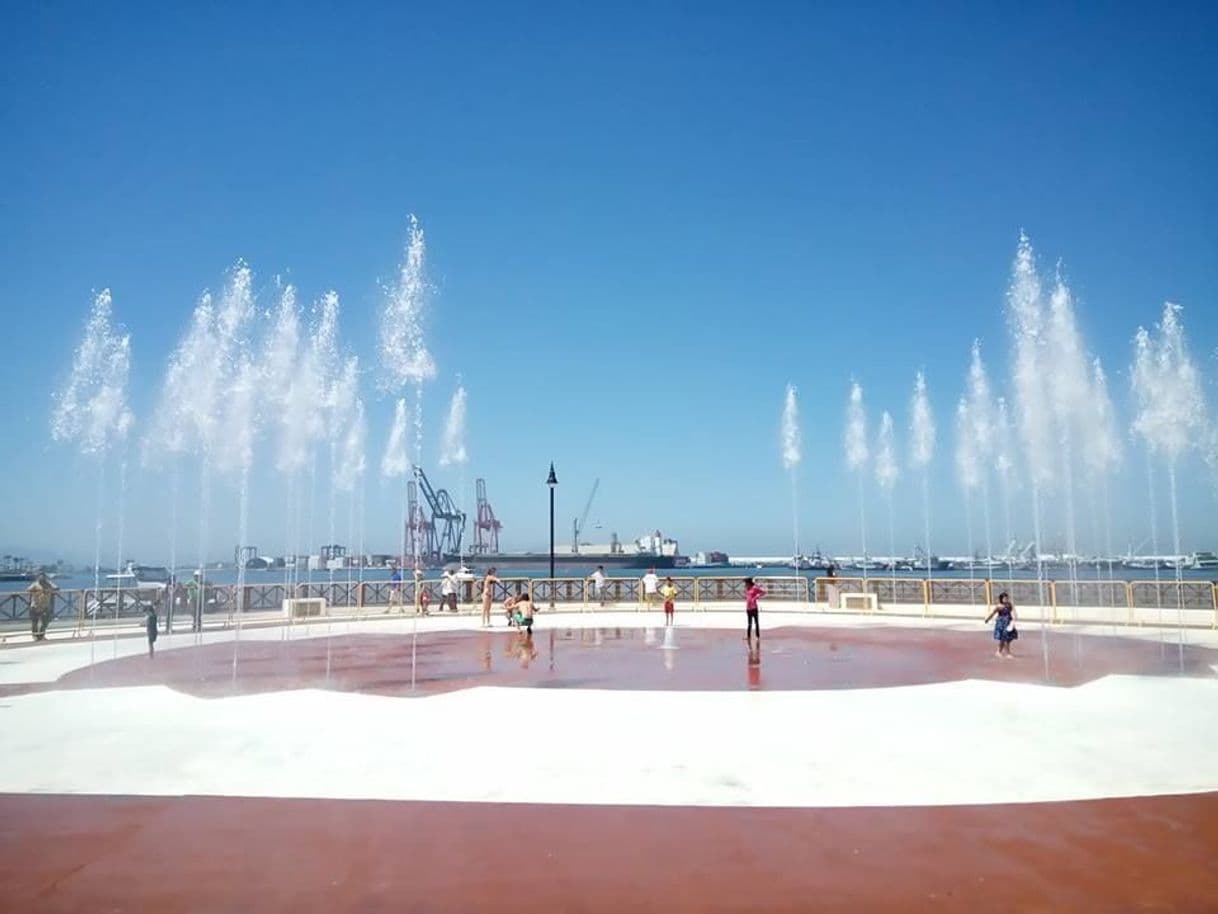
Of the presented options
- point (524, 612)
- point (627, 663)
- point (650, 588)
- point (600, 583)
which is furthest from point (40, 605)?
point (650, 588)

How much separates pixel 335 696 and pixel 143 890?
790 cm

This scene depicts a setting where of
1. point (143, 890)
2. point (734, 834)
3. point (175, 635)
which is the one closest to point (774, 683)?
point (734, 834)

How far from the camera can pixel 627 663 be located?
1827 centimetres

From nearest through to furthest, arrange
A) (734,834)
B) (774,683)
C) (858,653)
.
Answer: (734,834) < (774,683) < (858,653)

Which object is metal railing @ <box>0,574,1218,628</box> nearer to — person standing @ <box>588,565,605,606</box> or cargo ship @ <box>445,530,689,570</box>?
person standing @ <box>588,565,605,606</box>

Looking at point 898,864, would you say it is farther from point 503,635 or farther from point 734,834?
point 503,635

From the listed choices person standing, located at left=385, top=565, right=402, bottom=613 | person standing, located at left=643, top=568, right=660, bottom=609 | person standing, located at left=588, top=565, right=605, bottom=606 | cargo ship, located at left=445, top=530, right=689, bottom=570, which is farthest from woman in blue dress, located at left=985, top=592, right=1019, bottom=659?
cargo ship, located at left=445, top=530, right=689, bottom=570

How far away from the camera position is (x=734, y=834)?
7.10 metres

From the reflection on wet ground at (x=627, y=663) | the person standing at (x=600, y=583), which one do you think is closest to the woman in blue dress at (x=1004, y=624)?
the reflection on wet ground at (x=627, y=663)

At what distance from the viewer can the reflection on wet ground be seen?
50.3ft

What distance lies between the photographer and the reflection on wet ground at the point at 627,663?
603 inches

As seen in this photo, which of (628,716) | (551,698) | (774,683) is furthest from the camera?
(774,683)

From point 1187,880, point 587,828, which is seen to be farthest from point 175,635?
point 1187,880

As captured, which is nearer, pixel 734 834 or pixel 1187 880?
pixel 1187 880
